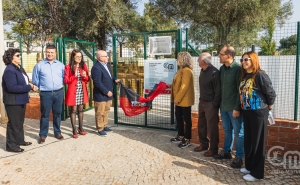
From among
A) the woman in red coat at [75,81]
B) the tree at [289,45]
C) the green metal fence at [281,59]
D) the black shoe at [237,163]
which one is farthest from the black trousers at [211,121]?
the woman in red coat at [75,81]

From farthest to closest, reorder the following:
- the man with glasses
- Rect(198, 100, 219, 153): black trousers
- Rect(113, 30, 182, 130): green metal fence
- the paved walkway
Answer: Rect(113, 30, 182, 130): green metal fence
Rect(198, 100, 219, 153): black trousers
the man with glasses
the paved walkway

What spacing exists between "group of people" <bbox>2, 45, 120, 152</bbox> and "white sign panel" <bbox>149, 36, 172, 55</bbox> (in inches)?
43.4

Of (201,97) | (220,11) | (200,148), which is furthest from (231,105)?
(220,11)

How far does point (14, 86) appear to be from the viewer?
4836 millimetres

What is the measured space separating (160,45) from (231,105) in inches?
97.3

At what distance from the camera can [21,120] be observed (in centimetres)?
514

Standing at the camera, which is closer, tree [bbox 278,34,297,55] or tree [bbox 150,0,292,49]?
tree [bbox 278,34,297,55]

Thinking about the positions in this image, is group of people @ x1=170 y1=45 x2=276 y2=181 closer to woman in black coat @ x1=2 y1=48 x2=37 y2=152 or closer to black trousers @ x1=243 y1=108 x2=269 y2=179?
black trousers @ x1=243 y1=108 x2=269 y2=179

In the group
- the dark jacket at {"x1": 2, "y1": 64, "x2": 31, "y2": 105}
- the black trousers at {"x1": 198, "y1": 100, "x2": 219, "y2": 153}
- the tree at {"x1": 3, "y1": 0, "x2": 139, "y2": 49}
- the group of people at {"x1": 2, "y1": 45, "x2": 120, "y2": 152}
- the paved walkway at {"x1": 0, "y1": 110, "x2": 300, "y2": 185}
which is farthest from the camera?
the tree at {"x1": 3, "y1": 0, "x2": 139, "y2": 49}

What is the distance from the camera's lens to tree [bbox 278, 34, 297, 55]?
4.50 metres

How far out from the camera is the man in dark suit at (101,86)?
5836mm

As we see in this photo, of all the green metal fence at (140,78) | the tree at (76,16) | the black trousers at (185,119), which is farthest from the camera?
the tree at (76,16)

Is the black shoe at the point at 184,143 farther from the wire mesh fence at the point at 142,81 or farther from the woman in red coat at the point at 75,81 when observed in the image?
the woman in red coat at the point at 75,81

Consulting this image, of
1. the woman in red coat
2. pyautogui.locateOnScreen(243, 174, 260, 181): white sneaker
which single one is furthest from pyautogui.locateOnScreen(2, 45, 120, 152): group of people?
pyautogui.locateOnScreen(243, 174, 260, 181): white sneaker
